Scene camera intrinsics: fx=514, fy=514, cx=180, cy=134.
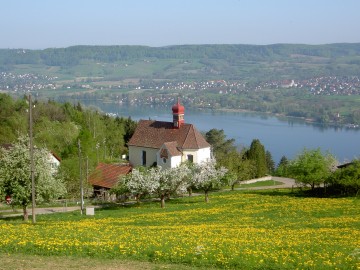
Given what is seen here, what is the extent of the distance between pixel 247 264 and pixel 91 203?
3619 centimetres

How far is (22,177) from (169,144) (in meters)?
28.0

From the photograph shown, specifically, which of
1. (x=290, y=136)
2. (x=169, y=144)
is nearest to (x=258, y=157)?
(x=169, y=144)

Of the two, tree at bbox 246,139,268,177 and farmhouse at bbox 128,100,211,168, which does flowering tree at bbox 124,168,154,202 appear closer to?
farmhouse at bbox 128,100,211,168

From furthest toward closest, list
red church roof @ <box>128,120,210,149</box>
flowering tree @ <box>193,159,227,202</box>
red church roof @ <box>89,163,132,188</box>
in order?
1. red church roof @ <box>128,120,210,149</box>
2. red church roof @ <box>89,163,132,188</box>
3. flowering tree @ <box>193,159,227,202</box>

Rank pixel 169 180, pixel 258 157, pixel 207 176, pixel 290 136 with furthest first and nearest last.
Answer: pixel 290 136 < pixel 258 157 < pixel 207 176 < pixel 169 180

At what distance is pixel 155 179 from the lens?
46.6 meters

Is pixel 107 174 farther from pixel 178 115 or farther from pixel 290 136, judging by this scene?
pixel 290 136

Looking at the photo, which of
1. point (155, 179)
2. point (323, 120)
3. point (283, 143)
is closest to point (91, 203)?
point (155, 179)

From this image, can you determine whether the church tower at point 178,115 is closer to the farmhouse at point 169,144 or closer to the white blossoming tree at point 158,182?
the farmhouse at point 169,144

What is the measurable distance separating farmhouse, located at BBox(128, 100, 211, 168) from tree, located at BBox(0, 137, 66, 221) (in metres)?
24.4

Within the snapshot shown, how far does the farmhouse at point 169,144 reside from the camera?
61.7 metres

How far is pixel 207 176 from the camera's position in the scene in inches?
1933

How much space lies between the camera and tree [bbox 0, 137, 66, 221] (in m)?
35.4

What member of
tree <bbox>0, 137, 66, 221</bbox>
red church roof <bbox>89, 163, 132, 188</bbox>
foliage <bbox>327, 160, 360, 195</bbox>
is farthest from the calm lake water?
tree <bbox>0, 137, 66, 221</bbox>
